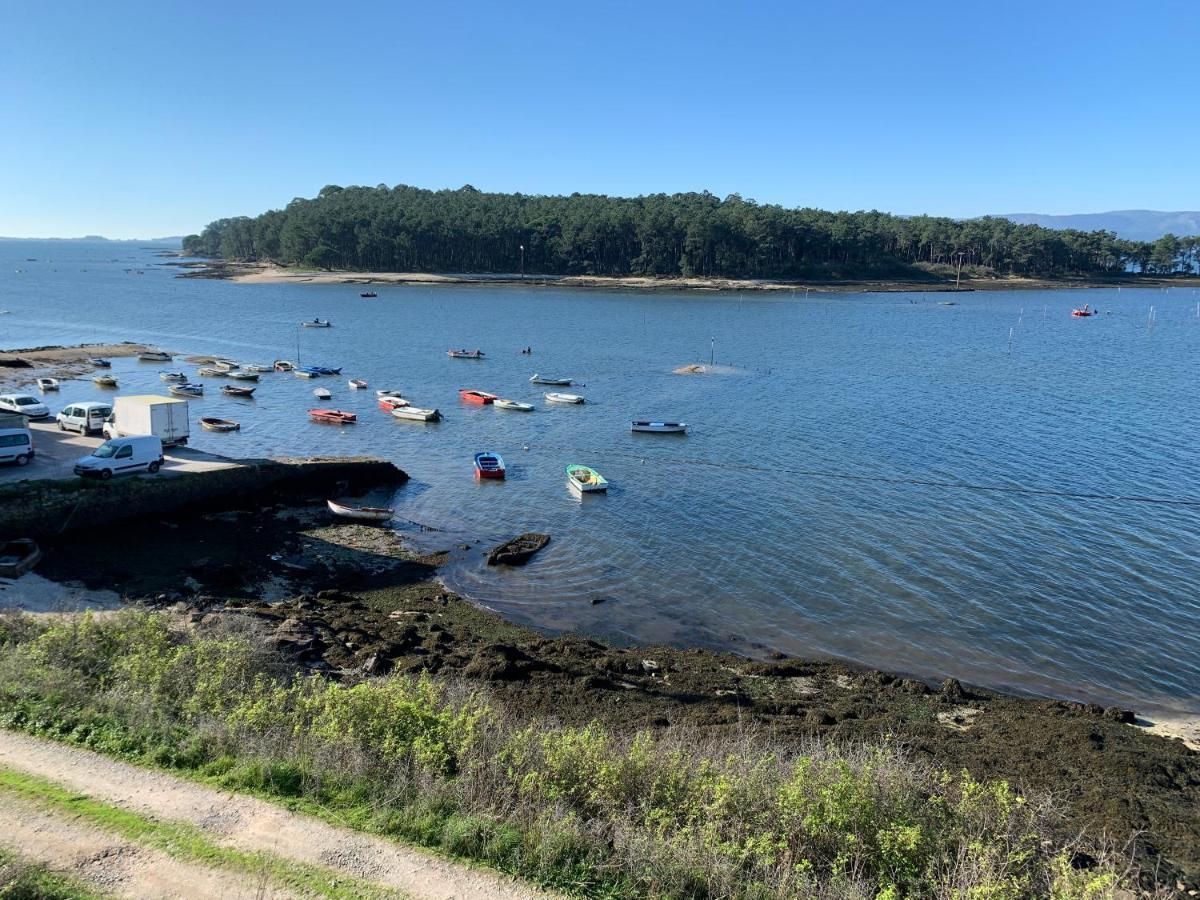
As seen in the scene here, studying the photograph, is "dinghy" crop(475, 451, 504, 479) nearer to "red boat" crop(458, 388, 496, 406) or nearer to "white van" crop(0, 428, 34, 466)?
"white van" crop(0, 428, 34, 466)

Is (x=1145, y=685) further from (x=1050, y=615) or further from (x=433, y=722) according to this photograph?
(x=433, y=722)

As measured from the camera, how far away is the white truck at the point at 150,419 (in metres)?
35.9

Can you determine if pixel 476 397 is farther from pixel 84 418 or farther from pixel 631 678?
pixel 631 678

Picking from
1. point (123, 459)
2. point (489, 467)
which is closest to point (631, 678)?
point (489, 467)

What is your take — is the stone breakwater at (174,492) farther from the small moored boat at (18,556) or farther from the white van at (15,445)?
the white van at (15,445)

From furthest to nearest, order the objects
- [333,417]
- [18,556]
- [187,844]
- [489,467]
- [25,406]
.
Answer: [333,417] < [25,406] < [489,467] < [18,556] < [187,844]

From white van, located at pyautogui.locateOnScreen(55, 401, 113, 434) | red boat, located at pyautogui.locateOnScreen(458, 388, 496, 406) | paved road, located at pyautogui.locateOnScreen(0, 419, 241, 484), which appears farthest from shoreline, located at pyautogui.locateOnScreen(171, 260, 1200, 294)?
paved road, located at pyautogui.locateOnScreen(0, 419, 241, 484)

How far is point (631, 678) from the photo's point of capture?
21.2 metres

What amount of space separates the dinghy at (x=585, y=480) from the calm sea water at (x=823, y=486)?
82 cm

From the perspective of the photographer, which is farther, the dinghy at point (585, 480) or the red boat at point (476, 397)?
the red boat at point (476, 397)

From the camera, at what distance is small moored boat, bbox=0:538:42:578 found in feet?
77.3

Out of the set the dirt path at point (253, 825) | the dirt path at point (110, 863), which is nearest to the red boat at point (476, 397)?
the dirt path at point (253, 825)

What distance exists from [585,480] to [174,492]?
18.3 metres

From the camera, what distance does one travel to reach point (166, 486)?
1206 inches
